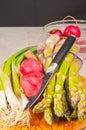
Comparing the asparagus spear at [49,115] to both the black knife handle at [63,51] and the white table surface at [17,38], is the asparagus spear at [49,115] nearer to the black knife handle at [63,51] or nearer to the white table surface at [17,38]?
the black knife handle at [63,51]

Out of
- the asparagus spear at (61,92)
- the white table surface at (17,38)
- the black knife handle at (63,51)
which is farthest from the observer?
the white table surface at (17,38)

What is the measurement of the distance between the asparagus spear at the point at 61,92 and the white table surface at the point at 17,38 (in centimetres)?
41

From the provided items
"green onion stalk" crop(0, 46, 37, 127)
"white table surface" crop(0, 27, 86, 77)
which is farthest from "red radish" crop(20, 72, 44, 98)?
"white table surface" crop(0, 27, 86, 77)

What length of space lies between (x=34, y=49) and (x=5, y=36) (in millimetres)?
409

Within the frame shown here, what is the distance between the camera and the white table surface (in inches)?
54.6

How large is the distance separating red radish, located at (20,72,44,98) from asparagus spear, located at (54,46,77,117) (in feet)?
0.17

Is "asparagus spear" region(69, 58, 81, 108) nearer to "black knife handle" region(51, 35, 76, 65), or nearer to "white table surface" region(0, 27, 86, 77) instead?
"black knife handle" region(51, 35, 76, 65)

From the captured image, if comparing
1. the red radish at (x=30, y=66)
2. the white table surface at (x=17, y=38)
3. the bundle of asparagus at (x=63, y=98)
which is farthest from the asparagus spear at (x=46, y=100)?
the white table surface at (x=17, y=38)

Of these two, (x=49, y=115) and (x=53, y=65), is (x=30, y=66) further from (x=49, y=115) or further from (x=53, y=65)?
(x=49, y=115)

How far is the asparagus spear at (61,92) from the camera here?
0.81 metres

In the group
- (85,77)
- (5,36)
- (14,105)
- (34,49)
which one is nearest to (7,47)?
(5,36)

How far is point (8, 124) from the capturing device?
83 centimetres

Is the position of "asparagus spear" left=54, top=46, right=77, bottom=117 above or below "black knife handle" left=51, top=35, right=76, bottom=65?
below

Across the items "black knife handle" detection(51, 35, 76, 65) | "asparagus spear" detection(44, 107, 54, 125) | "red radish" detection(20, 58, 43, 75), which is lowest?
"asparagus spear" detection(44, 107, 54, 125)
